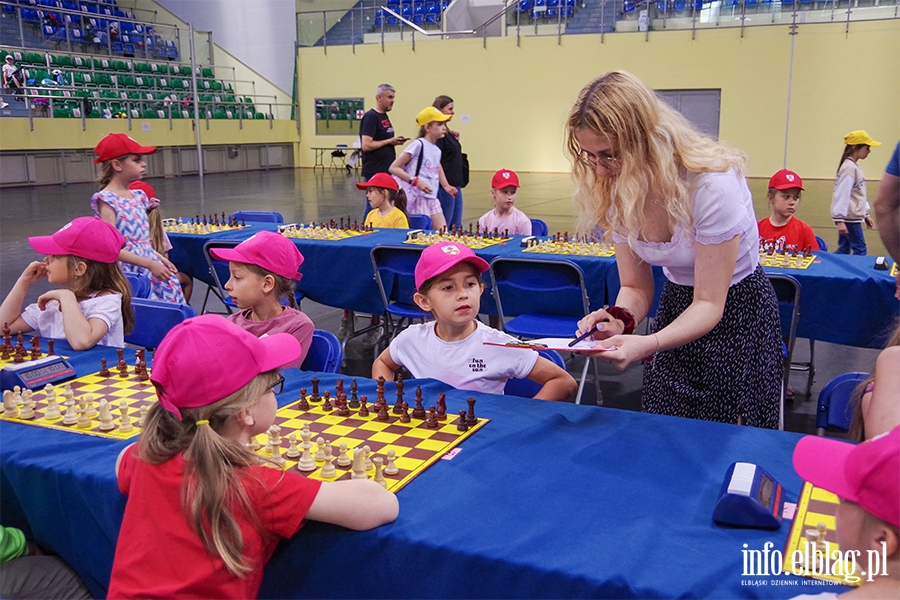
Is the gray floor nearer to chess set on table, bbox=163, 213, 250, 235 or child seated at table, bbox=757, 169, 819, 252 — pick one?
child seated at table, bbox=757, 169, 819, 252

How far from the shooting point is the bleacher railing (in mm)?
16188

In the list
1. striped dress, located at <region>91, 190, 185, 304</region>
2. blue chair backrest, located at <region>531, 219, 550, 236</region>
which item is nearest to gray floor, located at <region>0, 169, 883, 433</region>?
striped dress, located at <region>91, 190, 185, 304</region>

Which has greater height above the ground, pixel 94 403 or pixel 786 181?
pixel 786 181

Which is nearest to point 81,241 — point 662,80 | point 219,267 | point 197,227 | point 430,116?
point 219,267

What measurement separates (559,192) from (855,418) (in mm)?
13332

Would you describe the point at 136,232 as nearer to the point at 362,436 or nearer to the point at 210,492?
the point at 362,436

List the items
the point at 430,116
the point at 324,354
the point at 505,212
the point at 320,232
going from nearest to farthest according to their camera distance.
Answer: the point at 324,354 < the point at 320,232 < the point at 505,212 < the point at 430,116

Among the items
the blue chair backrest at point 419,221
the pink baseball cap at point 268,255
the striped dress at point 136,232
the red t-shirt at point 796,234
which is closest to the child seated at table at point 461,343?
Answer: the pink baseball cap at point 268,255

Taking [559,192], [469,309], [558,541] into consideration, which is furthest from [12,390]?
[559,192]

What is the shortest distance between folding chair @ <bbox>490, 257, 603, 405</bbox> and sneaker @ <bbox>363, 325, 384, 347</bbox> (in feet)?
4.10

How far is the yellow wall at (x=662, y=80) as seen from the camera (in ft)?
53.2

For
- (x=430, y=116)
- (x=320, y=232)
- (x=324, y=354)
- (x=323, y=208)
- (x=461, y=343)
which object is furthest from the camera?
(x=323, y=208)

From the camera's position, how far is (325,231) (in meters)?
5.52

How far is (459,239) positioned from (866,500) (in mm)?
4237
